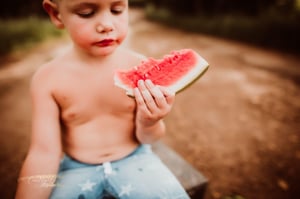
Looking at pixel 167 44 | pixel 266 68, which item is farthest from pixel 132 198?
pixel 167 44

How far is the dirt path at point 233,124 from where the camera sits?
364cm

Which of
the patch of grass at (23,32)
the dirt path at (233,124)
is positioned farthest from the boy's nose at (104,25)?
the patch of grass at (23,32)

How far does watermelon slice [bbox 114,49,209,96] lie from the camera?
5.24 ft

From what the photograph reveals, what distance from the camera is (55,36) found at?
38.7 ft

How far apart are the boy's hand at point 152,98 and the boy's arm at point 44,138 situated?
0.60 metres

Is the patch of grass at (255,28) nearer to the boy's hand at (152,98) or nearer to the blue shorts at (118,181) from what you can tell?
the blue shorts at (118,181)

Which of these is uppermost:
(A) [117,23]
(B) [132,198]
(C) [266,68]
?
(A) [117,23]

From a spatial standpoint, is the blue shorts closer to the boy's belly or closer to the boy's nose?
the boy's belly

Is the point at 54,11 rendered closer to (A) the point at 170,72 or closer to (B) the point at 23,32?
(A) the point at 170,72

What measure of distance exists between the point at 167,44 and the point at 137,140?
881 centimetres

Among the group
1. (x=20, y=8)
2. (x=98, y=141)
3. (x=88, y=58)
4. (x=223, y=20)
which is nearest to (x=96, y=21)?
(x=88, y=58)

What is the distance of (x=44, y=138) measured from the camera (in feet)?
5.69

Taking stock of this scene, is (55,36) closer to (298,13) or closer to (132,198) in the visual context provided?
(298,13)

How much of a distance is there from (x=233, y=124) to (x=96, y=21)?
12.8 ft
